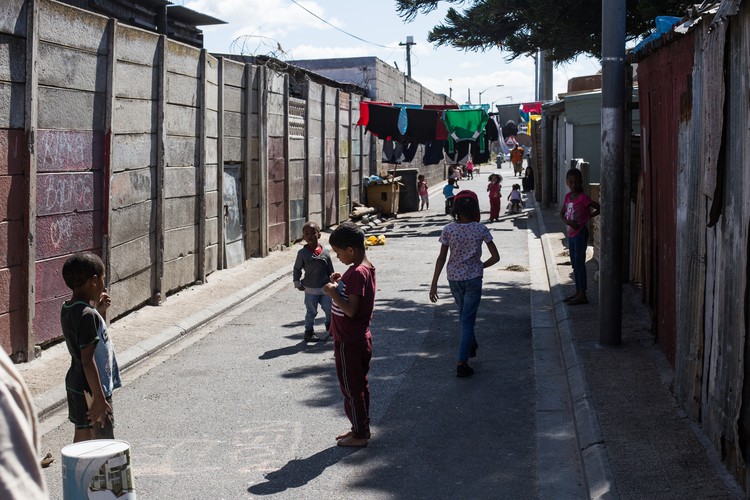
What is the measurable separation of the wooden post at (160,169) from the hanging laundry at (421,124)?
14335mm

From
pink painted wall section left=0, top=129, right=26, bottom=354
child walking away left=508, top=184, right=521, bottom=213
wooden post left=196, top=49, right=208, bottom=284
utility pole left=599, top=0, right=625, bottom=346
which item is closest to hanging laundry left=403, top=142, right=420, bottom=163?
child walking away left=508, top=184, right=521, bottom=213

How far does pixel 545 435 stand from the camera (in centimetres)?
716

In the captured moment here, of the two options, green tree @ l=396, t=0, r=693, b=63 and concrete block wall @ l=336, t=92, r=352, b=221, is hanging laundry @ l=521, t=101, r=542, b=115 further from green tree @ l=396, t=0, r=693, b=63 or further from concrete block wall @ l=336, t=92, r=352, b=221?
green tree @ l=396, t=0, r=693, b=63

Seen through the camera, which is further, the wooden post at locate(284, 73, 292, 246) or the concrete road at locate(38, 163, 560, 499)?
the wooden post at locate(284, 73, 292, 246)

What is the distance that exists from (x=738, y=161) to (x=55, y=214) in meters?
6.76

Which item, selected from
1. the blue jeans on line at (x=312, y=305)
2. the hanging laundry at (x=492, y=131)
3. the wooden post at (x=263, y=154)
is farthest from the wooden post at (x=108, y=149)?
the hanging laundry at (x=492, y=131)

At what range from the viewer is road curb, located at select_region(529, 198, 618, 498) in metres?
5.73

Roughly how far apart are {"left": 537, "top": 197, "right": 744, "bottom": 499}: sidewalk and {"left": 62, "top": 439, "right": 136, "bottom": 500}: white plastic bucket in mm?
2752

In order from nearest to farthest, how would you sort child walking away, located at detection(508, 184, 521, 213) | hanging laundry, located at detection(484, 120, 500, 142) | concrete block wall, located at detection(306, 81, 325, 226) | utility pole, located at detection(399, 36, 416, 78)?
concrete block wall, located at detection(306, 81, 325, 226) < hanging laundry, located at detection(484, 120, 500, 142) < child walking away, located at detection(508, 184, 521, 213) < utility pole, located at detection(399, 36, 416, 78)

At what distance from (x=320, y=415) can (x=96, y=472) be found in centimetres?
373

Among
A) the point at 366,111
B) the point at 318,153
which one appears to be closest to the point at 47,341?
the point at 318,153

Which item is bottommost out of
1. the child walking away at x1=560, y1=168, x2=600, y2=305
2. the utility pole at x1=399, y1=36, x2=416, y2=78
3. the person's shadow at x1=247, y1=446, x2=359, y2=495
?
the person's shadow at x1=247, y1=446, x2=359, y2=495

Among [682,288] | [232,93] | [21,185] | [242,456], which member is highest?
[232,93]

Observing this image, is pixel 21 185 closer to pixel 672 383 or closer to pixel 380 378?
pixel 380 378
